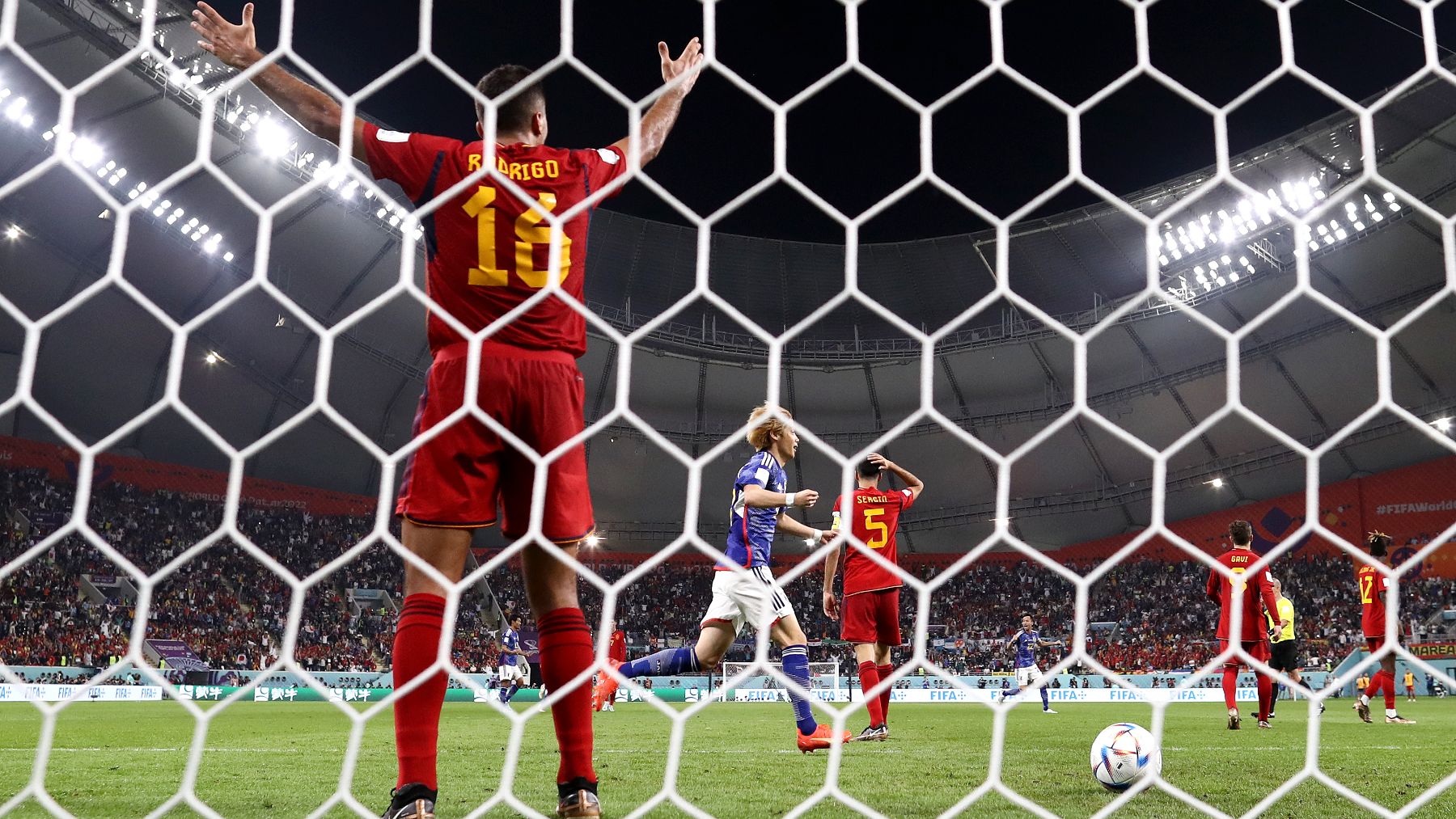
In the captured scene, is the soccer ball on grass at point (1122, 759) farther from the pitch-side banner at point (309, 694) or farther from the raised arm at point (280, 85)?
the pitch-side banner at point (309, 694)

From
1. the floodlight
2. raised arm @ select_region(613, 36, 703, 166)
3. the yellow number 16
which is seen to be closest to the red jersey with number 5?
the yellow number 16

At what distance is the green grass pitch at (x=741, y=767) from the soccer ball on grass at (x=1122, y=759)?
0.28 ft

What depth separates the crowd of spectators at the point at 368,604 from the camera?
1873 cm

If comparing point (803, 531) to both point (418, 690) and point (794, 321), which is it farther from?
point (794, 321)

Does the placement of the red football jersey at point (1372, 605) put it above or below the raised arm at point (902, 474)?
below

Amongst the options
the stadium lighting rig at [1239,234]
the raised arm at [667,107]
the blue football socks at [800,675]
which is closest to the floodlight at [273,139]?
the blue football socks at [800,675]

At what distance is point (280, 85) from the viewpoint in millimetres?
2135

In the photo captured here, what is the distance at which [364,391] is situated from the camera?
22.5 metres

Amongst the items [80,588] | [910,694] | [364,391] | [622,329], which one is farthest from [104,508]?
[910,694]

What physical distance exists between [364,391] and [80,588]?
6516mm

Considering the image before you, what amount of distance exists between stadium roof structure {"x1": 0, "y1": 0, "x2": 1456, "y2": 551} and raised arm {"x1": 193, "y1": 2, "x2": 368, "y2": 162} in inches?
537

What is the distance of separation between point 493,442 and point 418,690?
1.74ft

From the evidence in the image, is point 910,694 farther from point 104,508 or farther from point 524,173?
point 104,508

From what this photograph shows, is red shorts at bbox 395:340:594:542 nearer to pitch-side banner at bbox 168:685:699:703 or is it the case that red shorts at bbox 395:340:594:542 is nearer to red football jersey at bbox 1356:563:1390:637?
red football jersey at bbox 1356:563:1390:637
